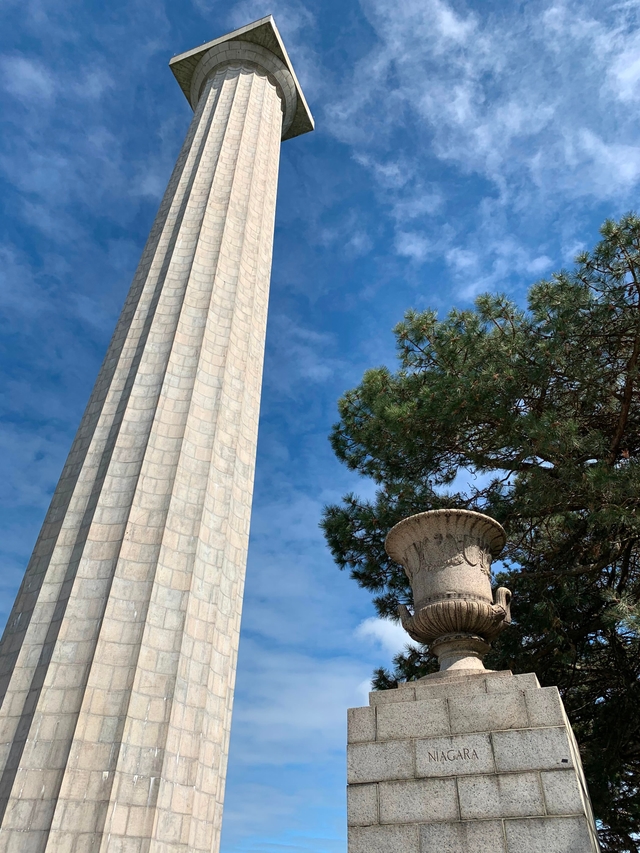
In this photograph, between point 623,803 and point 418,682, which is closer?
point 418,682

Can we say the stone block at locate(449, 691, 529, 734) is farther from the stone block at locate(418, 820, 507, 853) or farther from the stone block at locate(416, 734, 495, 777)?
the stone block at locate(418, 820, 507, 853)

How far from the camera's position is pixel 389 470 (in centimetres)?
1207

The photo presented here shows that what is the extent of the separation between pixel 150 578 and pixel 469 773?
18.7 ft

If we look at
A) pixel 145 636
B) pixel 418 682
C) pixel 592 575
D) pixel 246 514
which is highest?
pixel 246 514

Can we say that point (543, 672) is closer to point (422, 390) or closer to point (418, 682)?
point (422, 390)

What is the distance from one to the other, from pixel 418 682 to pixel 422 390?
599 cm

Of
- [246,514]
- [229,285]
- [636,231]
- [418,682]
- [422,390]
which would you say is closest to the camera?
[418,682]

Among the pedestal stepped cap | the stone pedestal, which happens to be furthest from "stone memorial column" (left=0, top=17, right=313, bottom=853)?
the pedestal stepped cap

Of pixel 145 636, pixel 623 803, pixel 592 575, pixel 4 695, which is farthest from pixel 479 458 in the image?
pixel 4 695

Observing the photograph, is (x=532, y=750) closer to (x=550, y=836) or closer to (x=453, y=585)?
(x=550, y=836)

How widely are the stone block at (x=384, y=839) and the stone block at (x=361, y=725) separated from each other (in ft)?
2.01

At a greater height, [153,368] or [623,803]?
[153,368]

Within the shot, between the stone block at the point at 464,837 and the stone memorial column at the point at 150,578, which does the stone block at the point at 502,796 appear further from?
the stone memorial column at the point at 150,578

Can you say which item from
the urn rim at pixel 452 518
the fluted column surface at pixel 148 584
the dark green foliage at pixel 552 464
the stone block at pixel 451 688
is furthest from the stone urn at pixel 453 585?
the fluted column surface at pixel 148 584
